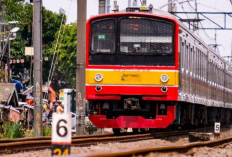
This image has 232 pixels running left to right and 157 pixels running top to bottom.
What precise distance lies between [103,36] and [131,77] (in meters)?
1.32

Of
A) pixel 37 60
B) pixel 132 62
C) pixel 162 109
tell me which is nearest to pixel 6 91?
pixel 37 60

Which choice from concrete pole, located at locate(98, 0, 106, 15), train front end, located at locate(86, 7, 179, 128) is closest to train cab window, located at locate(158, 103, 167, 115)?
→ train front end, located at locate(86, 7, 179, 128)

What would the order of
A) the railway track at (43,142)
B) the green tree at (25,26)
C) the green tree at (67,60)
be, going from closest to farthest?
the railway track at (43,142), the green tree at (25,26), the green tree at (67,60)

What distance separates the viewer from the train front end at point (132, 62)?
17.3 meters

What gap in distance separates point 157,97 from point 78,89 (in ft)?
10.8

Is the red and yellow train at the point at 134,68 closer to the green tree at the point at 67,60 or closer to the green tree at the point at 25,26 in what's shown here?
the green tree at the point at 25,26

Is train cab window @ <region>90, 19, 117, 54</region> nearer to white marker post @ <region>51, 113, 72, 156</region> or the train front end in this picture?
the train front end

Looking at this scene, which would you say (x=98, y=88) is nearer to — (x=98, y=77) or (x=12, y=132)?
(x=98, y=77)

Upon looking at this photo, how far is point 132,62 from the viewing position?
17.5 metres

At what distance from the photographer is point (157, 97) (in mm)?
17438

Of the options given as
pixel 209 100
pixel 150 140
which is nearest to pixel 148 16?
pixel 150 140

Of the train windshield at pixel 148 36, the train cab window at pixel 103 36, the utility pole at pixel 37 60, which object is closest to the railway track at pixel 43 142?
the train windshield at pixel 148 36

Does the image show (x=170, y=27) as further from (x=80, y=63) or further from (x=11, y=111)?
(x=11, y=111)

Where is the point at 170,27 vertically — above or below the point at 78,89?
above
